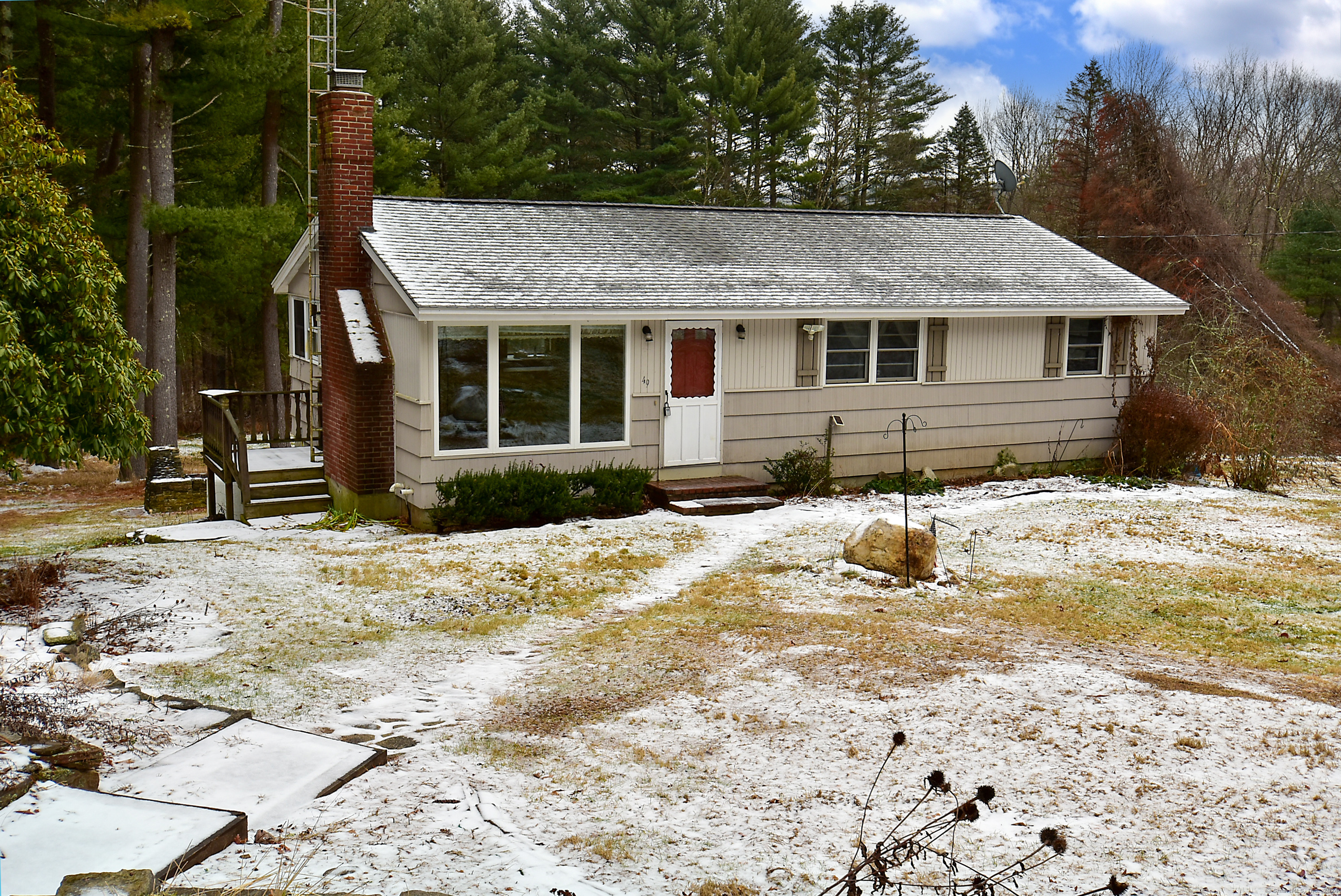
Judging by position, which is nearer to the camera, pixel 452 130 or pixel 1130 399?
pixel 1130 399

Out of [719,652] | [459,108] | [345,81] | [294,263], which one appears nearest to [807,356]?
[345,81]

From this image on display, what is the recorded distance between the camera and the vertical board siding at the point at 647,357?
1378 centimetres

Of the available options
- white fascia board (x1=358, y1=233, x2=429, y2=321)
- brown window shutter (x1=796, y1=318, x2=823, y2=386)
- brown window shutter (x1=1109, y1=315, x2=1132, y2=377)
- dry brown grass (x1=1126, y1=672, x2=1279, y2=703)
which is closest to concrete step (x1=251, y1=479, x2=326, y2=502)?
white fascia board (x1=358, y1=233, x2=429, y2=321)

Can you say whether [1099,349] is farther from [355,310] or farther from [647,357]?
[355,310]

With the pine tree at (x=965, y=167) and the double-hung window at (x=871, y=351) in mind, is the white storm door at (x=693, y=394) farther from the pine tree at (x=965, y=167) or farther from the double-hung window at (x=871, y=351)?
the pine tree at (x=965, y=167)

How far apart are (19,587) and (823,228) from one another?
12773mm

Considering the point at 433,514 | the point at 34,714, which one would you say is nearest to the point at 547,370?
the point at 433,514

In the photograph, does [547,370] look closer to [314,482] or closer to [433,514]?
[433,514]

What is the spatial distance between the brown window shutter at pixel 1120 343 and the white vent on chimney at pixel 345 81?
39.3 feet

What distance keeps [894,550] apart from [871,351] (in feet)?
18.8

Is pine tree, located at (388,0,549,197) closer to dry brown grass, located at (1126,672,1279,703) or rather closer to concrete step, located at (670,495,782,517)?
concrete step, located at (670,495,782,517)

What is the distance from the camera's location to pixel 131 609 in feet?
28.6

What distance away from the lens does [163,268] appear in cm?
2081

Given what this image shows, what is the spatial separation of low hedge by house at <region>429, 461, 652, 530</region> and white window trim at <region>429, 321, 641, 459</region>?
0.22m
